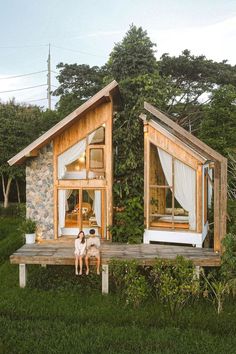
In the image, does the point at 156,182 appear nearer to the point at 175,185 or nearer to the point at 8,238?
the point at 175,185

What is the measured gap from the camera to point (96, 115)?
12.5m

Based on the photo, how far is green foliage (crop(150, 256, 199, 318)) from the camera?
28.5 ft

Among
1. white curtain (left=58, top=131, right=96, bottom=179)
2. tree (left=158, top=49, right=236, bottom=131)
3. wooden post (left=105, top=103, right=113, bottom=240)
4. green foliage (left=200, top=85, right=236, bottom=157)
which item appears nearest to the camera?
wooden post (left=105, top=103, right=113, bottom=240)

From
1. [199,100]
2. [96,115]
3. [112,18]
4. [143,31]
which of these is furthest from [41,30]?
[96,115]

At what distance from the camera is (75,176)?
1274 centimetres

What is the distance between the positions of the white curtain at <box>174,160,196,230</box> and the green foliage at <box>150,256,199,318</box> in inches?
97.8

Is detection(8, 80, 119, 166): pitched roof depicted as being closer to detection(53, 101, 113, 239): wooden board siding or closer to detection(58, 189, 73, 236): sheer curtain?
detection(53, 101, 113, 239): wooden board siding

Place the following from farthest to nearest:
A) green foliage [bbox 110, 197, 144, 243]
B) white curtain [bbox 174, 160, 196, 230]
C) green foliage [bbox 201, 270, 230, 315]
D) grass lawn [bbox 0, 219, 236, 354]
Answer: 1. green foliage [bbox 110, 197, 144, 243]
2. white curtain [bbox 174, 160, 196, 230]
3. green foliage [bbox 201, 270, 230, 315]
4. grass lawn [bbox 0, 219, 236, 354]

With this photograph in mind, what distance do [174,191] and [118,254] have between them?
2628 millimetres

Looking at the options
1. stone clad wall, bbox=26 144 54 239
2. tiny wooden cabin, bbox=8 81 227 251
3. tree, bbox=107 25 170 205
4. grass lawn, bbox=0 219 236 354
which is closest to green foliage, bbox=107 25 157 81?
tree, bbox=107 25 170 205

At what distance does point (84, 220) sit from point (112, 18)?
57.2 ft

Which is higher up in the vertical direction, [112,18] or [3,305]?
[112,18]

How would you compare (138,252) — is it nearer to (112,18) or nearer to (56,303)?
(56,303)

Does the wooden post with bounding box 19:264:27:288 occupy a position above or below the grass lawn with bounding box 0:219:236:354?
above
